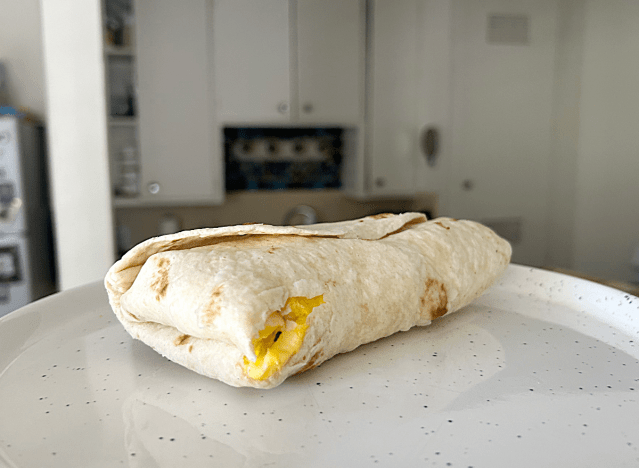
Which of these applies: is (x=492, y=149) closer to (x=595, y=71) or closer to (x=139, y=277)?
(x=595, y=71)

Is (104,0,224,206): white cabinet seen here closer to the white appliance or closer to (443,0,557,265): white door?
the white appliance

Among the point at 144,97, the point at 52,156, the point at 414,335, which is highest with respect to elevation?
the point at 144,97

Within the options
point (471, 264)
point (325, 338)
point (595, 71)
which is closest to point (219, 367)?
point (325, 338)

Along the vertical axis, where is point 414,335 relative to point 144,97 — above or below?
below

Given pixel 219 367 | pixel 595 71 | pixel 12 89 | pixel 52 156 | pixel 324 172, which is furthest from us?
pixel 12 89

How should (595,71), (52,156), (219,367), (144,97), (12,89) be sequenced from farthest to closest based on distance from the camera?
(12,89), (595,71), (144,97), (52,156), (219,367)

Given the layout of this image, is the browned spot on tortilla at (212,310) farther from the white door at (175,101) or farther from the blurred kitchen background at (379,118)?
the white door at (175,101)

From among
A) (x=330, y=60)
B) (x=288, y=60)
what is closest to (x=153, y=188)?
(x=288, y=60)

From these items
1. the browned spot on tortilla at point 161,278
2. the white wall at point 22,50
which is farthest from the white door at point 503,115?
the white wall at point 22,50
